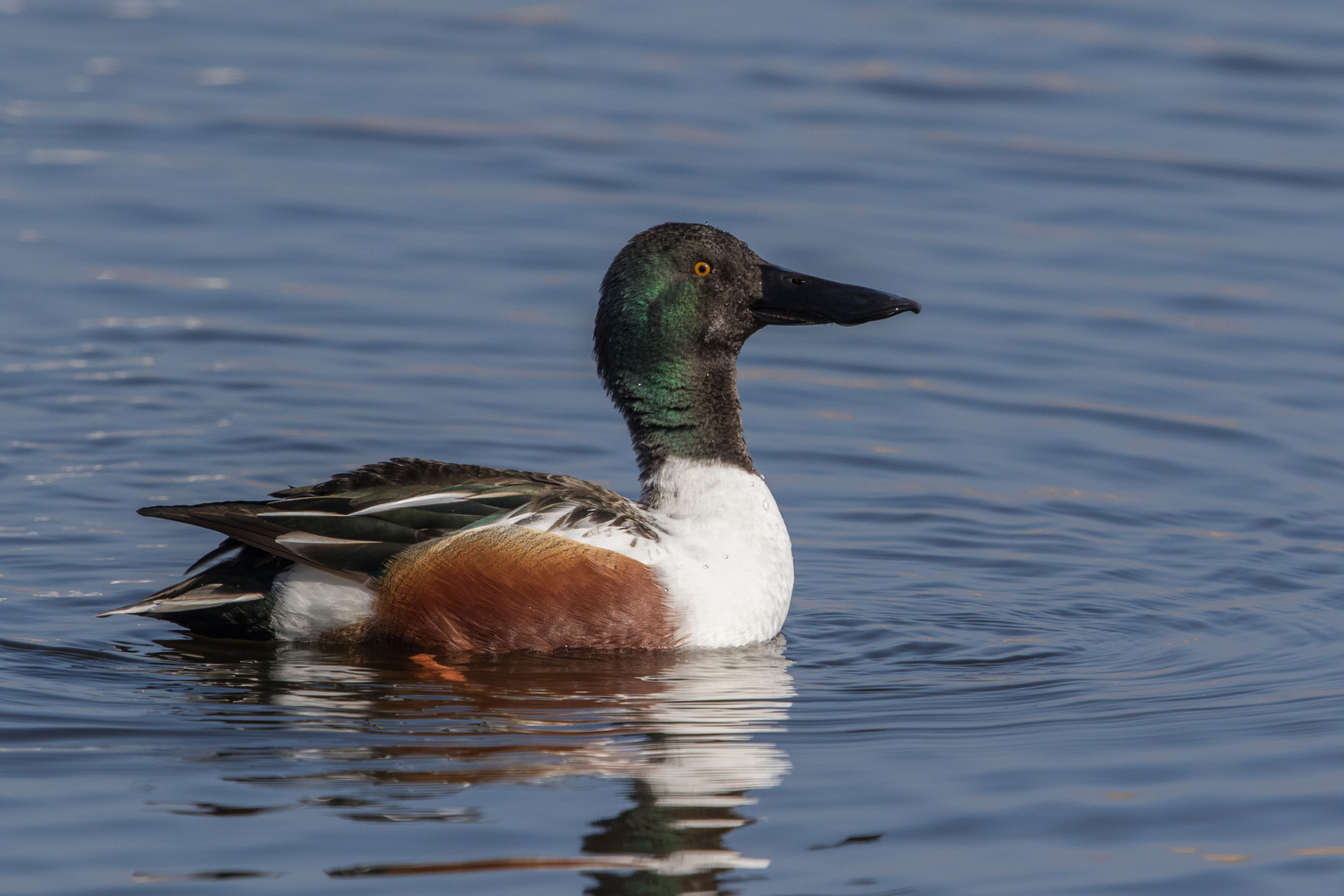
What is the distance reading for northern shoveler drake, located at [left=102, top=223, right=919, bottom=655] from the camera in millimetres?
7281

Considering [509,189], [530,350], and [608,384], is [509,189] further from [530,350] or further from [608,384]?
[608,384]

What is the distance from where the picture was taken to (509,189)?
44.9 feet

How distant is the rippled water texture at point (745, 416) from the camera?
578cm

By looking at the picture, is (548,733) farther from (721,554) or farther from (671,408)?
(671,408)

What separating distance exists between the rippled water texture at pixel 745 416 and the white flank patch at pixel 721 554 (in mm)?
160

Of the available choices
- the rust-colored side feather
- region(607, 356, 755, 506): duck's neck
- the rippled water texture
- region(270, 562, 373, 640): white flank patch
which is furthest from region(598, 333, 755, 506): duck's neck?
region(270, 562, 373, 640): white flank patch

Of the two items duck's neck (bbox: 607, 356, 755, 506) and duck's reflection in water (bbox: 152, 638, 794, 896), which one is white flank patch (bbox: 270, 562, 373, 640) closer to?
duck's reflection in water (bbox: 152, 638, 794, 896)

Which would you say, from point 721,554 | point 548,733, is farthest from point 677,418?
point 548,733

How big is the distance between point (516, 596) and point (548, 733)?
895mm

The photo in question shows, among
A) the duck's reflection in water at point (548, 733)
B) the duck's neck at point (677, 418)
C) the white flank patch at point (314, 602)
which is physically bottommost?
the duck's reflection in water at point (548, 733)

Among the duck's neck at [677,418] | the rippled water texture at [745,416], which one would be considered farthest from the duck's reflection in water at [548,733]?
the duck's neck at [677,418]

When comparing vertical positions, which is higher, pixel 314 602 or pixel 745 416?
pixel 745 416

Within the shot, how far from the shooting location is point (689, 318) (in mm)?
7941

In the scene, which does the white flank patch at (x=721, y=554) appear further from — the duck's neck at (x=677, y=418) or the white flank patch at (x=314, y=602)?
the white flank patch at (x=314, y=602)
